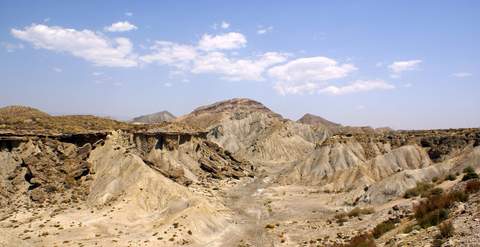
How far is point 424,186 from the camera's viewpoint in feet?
134

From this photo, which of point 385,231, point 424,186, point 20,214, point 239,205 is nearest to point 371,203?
point 424,186

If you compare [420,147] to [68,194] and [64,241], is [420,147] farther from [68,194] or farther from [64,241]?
[64,241]

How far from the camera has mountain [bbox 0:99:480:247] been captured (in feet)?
106

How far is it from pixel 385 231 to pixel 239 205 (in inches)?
1432

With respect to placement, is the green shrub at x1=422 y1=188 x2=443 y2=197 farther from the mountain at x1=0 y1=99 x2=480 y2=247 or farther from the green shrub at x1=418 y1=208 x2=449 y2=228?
the green shrub at x1=418 y1=208 x2=449 y2=228

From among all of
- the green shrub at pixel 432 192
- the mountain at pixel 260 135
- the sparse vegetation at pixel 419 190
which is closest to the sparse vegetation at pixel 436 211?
the green shrub at pixel 432 192

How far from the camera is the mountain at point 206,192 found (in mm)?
32344

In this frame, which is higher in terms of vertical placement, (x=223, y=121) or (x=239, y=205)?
(x=223, y=121)

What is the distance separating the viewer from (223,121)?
157 meters

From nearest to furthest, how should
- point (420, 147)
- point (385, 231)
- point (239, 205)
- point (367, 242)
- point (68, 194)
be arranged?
1. point (367, 242)
2. point (385, 231)
3. point (68, 194)
4. point (239, 205)
5. point (420, 147)

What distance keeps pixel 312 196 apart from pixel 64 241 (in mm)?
38078

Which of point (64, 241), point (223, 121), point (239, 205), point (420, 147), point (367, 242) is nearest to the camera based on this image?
point (367, 242)

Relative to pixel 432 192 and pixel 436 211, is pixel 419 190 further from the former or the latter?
pixel 436 211

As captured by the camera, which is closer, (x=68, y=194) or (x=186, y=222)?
(x=186, y=222)
